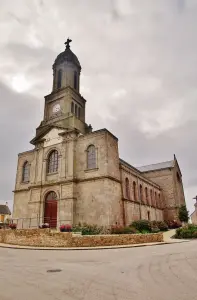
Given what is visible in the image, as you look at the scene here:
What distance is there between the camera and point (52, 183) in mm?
22953

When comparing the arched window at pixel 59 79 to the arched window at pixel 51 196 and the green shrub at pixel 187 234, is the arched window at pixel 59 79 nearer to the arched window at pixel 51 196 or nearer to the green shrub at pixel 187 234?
the arched window at pixel 51 196

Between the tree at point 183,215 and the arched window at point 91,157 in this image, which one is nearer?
the arched window at point 91,157

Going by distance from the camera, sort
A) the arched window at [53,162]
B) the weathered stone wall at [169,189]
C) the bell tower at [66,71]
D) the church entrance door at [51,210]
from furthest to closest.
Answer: the weathered stone wall at [169,189] → the bell tower at [66,71] → the arched window at [53,162] → the church entrance door at [51,210]

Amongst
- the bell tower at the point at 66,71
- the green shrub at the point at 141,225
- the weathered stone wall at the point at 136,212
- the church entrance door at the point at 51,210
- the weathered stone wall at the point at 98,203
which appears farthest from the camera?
the bell tower at the point at 66,71

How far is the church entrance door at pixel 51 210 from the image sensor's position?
72.3ft

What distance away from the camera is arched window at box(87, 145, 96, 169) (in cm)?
2193

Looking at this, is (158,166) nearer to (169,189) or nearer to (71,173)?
(169,189)

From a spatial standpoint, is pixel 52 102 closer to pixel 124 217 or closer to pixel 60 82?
pixel 60 82

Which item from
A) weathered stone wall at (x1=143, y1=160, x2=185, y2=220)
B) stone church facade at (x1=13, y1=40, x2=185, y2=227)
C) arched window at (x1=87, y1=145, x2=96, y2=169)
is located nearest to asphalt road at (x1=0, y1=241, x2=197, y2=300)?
stone church facade at (x1=13, y1=40, x2=185, y2=227)

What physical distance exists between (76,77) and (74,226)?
19.2m

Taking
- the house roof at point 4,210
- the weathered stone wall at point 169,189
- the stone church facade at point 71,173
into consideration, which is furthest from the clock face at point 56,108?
the house roof at point 4,210

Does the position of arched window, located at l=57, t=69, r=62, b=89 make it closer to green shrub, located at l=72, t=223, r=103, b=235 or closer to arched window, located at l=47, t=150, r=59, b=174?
arched window, located at l=47, t=150, r=59, b=174

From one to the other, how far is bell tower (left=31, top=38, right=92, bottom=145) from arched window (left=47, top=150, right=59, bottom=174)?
3.04 meters

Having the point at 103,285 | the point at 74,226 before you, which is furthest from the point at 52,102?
the point at 103,285
